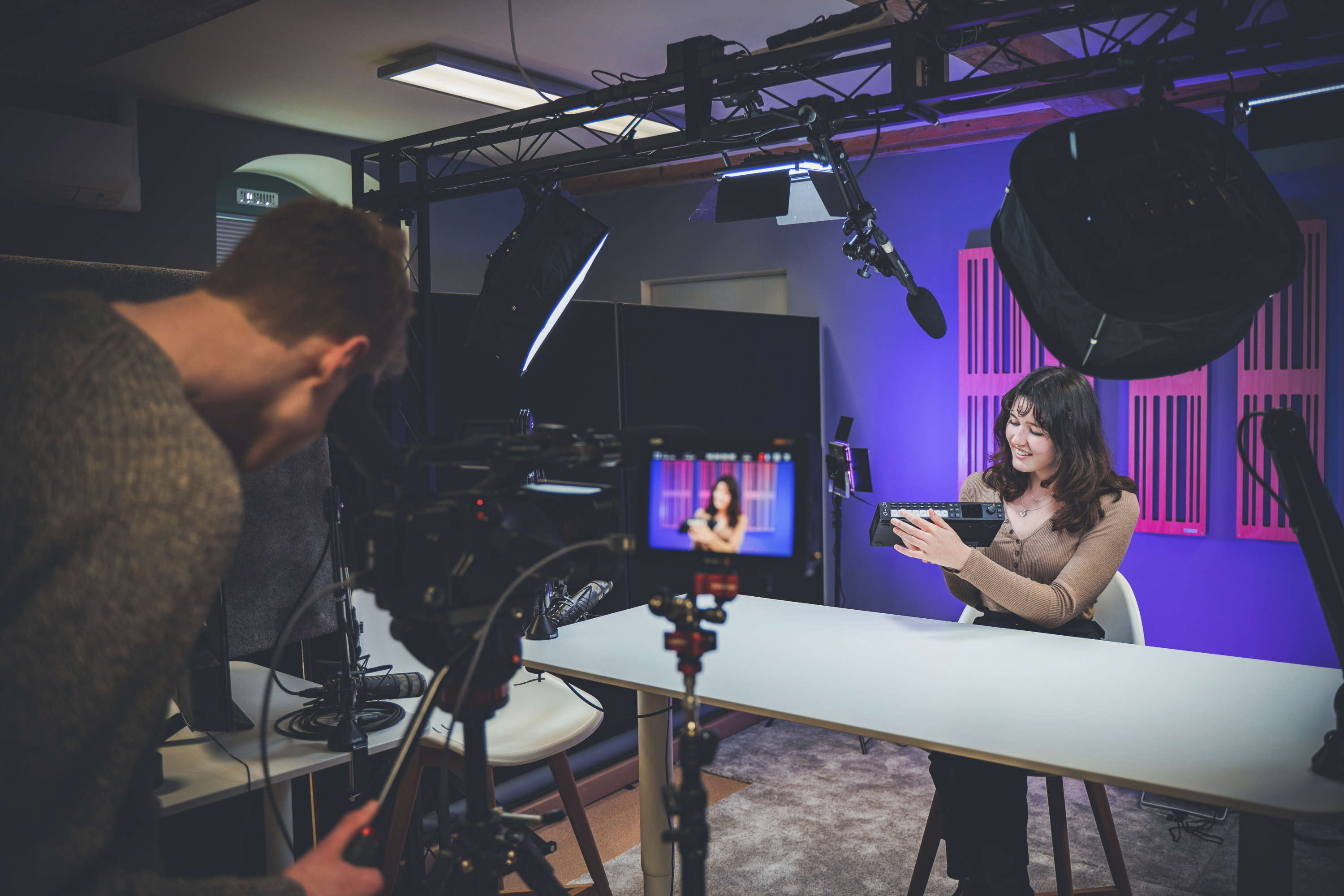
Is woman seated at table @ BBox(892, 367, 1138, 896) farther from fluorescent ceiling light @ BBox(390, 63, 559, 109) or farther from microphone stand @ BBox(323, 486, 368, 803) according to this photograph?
fluorescent ceiling light @ BBox(390, 63, 559, 109)

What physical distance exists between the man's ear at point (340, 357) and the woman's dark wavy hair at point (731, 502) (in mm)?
437

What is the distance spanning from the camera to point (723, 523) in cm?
107

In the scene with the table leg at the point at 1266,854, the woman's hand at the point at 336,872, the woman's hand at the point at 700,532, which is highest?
the woman's hand at the point at 700,532

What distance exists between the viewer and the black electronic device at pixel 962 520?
213 centimetres

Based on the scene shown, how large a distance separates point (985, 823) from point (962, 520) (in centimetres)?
68

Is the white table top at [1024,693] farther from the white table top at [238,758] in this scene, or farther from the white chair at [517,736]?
the white table top at [238,758]

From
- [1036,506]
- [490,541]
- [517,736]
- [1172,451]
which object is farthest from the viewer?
[1172,451]

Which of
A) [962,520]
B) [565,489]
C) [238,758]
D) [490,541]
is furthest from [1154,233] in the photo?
[238,758]

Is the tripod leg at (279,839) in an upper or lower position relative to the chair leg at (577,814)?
upper

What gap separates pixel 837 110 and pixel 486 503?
167 centimetres

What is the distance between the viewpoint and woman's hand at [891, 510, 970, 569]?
2051mm

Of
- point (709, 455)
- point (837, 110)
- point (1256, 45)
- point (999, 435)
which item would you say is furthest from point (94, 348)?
point (999, 435)

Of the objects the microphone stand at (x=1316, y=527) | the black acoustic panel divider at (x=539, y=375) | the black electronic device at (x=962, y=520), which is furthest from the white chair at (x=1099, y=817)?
the black acoustic panel divider at (x=539, y=375)

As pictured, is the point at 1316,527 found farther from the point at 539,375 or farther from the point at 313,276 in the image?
the point at 539,375
